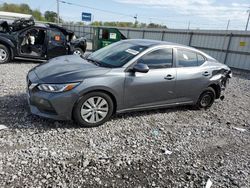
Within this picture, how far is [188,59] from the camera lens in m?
4.69

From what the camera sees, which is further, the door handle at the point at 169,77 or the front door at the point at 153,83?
the door handle at the point at 169,77

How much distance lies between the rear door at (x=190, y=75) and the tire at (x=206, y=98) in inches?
8.1

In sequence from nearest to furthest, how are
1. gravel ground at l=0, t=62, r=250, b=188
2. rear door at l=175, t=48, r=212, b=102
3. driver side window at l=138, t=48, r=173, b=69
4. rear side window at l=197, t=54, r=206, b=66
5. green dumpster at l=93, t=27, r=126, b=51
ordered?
gravel ground at l=0, t=62, r=250, b=188 < driver side window at l=138, t=48, r=173, b=69 < rear door at l=175, t=48, r=212, b=102 < rear side window at l=197, t=54, r=206, b=66 < green dumpster at l=93, t=27, r=126, b=51

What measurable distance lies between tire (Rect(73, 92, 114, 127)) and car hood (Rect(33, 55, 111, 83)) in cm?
35

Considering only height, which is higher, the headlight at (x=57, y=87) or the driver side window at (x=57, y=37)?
the driver side window at (x=57, y=37)

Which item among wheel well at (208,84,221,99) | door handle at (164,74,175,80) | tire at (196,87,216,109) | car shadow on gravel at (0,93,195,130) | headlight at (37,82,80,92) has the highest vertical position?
door handle at (164,74,175,80)

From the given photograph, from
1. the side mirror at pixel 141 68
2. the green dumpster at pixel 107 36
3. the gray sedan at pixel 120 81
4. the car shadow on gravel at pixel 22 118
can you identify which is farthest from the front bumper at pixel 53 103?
the green dumpster at pixel 107 36

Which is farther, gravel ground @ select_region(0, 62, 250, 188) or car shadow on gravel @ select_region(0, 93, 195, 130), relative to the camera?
car shadow on gravel @ select_region(0, 93, 195, 130)

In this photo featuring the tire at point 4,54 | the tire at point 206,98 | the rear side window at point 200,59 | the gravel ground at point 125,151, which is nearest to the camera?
the gravel ground at point 125,151

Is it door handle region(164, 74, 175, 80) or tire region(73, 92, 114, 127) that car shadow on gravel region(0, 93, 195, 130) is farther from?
door handle region(164, 74, 175, 80)

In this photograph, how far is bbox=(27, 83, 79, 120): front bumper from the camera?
3.37 m

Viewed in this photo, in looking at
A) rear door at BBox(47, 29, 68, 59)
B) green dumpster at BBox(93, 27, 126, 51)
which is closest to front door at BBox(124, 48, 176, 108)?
rear door at BBox(47, 29, 68, 59)

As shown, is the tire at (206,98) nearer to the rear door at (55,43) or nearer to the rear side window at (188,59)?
the rear side window at (188,59)

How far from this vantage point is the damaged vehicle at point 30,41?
26.2 ft
